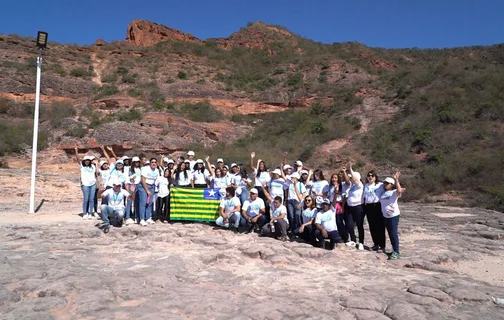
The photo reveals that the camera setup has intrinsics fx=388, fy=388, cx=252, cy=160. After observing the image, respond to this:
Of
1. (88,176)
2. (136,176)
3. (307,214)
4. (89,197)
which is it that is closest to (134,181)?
(136,176)

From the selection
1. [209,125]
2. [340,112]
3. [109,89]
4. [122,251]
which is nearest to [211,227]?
[122,251]

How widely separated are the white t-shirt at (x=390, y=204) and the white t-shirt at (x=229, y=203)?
9.54 feet

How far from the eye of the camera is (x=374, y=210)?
6.77 meters

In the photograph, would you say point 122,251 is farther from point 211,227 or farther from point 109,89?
point 109,89

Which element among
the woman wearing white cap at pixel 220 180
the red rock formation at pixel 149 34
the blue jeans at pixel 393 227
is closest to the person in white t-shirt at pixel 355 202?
the blue jeans at pixel 393 227

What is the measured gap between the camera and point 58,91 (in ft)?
103

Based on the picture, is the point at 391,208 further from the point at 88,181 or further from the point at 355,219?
the point at 88,181

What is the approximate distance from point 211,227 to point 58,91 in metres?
28.2

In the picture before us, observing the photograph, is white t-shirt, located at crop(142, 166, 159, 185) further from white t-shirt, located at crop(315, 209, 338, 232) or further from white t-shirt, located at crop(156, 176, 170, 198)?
white t-shirt, located at crop(315, 209, 338, 232)

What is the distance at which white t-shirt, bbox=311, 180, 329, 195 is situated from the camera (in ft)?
24.5

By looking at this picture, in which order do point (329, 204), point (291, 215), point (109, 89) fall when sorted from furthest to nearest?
1. point (109, 89)
2. point (291, 215)
3. point (329, 204)

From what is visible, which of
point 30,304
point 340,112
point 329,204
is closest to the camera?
point 30,304

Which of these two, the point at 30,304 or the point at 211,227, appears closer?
the point at 30,304

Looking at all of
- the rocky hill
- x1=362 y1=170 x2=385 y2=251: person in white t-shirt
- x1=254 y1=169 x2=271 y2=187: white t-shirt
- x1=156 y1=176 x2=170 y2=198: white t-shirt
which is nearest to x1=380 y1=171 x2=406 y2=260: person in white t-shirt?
x1=362 y1=170 x2=385 y2=251: person in white t-shirt
